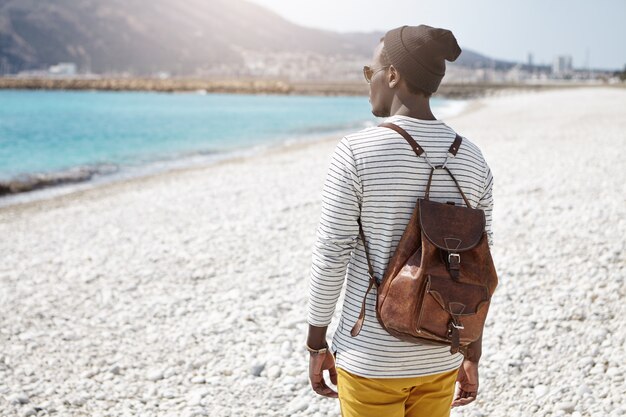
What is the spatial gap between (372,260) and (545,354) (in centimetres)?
347

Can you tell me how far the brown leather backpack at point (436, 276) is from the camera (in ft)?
5.98

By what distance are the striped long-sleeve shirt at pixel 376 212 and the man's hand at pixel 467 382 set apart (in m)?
0.30

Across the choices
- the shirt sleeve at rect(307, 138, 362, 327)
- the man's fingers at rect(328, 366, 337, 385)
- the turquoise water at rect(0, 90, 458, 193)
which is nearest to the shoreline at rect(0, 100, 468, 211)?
the turquoise water at rect(0, 90, 458, 193)

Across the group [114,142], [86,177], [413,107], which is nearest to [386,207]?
[413,107]

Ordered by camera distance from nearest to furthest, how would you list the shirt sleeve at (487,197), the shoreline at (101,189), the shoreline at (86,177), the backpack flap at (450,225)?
the backpack flap at (450,225) → the shirt sleeve at (487,197) → the shoreline at (101,189) → the shoreline at (86,177)

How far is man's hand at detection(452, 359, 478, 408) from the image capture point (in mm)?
2344

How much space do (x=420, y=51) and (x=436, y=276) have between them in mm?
702

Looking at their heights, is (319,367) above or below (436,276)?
below

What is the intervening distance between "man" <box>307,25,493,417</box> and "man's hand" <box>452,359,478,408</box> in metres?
0.24

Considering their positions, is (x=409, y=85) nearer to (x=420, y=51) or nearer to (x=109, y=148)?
(x=420, y=51)

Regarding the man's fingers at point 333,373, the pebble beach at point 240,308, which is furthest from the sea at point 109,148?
the man's fingers at point 333,373

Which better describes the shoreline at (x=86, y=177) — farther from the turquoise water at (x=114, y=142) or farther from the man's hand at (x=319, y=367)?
the man's hand at (x=319, y=367)

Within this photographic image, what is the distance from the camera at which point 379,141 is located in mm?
1866

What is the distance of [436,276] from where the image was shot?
1.82 m
